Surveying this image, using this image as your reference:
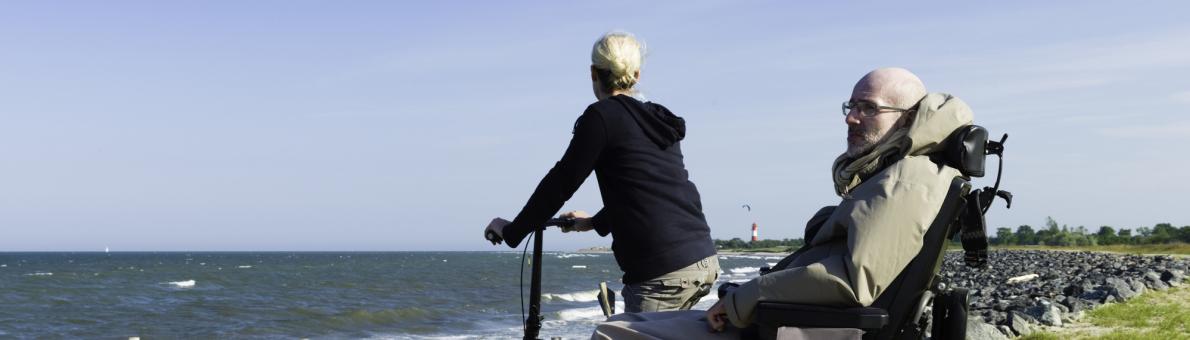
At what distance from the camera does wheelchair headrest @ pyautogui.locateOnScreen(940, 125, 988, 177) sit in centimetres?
305

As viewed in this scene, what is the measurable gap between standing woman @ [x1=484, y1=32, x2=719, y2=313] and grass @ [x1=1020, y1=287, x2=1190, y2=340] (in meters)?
6.14

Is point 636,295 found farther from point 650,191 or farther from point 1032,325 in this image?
point 1032,325

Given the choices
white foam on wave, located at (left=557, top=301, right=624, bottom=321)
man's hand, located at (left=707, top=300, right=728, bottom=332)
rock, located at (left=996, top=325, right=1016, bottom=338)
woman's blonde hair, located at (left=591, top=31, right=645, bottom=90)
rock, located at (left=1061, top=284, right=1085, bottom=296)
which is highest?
woman's blonde hair, located at (left=591, top=31, right=645, bottom=90)

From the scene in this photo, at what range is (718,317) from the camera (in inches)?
122

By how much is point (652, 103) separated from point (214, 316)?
2416 centimetres

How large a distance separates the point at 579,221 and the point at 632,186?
0.48 meters

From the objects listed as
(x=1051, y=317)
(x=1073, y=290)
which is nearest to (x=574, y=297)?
(x=1073, y=290)

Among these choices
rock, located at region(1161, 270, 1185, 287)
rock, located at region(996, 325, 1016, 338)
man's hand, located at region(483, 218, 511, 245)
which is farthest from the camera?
rock, located at region(1161, 270, 1185, 287)

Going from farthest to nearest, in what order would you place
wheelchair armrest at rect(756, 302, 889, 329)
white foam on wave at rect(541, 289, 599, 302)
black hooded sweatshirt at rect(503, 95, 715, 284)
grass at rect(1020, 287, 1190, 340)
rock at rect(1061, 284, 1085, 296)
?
white foam on wave at rect(541, 289, 599, 302) < rock at rect(1061, 284, 1085, 296) < grass at rect(1020, 287, 1190, 340) < black hooded sweatshirt at rect(503, 95, 715, 284) < wheelchair armrest at rect(756, 302, 889, 329)

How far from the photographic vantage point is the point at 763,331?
9.88 ft

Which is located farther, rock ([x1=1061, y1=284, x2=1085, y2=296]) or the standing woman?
rock ([x1=1061, y1=284, x2=1085, y2=296])

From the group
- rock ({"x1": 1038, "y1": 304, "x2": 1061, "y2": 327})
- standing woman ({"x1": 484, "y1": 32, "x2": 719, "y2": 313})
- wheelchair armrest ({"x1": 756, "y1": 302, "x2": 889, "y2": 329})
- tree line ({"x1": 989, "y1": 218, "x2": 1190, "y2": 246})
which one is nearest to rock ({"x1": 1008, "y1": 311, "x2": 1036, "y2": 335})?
rock ({"x1": 1038, "y1": 304, "x2": 1061, "y2": 327})

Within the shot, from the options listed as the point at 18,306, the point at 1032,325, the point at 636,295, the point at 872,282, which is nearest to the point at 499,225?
the point at 636,295

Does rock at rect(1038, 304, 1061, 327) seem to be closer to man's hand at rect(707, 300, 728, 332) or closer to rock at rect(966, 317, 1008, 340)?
rock at rect(966, 317, 1008, 340)
